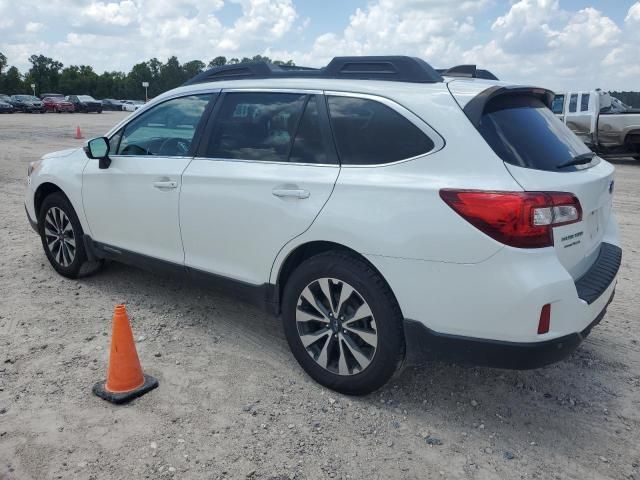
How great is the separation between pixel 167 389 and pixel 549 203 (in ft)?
7.73

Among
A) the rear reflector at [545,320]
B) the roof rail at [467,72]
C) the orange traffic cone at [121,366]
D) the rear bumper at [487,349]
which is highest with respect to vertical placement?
the roof rail at [467,72]

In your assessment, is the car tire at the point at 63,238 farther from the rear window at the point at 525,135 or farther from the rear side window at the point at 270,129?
the rear window at the point at 525,135

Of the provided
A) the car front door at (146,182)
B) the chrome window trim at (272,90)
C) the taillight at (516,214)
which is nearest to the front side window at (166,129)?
the car front door at (146,182)

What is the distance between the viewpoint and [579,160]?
312cm

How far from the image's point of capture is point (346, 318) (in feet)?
10.5

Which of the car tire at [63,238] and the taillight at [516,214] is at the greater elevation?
the taillight at [516,214]

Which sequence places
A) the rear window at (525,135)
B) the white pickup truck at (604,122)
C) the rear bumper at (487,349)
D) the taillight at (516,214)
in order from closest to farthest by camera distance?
1. the taillight at (516,214)
2. the rear bumper at (487,349)
3. the rear window at (525,135)
4. the white pickup truck at (604,122)

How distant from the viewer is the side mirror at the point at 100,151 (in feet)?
14.5

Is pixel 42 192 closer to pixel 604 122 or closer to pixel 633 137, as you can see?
pixel 604 122

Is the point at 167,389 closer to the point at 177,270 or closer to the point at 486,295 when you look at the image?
the point at 177,270

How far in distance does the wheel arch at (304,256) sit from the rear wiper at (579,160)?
43.3 inches

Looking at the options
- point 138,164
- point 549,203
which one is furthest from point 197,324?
point 549,203

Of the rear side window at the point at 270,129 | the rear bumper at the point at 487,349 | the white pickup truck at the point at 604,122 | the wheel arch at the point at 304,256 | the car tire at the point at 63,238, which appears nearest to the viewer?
the rear bumper at the point at 487,349

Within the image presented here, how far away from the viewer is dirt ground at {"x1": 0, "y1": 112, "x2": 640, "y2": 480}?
275 cm
